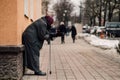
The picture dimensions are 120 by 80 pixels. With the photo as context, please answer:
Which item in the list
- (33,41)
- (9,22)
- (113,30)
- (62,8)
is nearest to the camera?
(9,22)

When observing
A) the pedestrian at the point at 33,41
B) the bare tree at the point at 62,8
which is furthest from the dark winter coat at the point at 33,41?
the bare tree at the point at 62,8

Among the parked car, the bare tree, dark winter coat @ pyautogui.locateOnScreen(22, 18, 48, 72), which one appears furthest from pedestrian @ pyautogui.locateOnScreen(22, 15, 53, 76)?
the bare tree

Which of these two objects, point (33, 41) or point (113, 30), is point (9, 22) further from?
point (113, 30)

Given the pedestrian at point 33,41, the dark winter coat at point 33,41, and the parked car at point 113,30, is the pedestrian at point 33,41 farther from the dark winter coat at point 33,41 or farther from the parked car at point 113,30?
the parked car at point 113,30

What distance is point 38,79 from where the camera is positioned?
11.3 metres

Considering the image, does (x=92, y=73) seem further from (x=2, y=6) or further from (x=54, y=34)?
(x=2, y=6)

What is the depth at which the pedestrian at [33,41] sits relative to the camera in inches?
464

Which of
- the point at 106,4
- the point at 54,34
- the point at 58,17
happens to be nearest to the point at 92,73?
the point at 54,34

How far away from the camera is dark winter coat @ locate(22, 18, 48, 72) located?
11773 mm

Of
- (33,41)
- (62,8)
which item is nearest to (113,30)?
(62,8)

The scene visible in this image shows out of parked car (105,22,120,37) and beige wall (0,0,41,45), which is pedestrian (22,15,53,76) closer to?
beige wall (0,0,41,45)

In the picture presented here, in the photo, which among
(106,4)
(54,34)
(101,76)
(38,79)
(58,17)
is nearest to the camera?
(38,79)

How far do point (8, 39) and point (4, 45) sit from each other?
0.18m

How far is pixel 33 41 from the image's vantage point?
38.7ft
